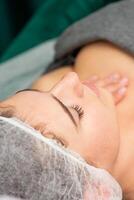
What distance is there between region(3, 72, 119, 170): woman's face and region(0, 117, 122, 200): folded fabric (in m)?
0.04

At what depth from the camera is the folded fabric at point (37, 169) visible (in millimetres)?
738

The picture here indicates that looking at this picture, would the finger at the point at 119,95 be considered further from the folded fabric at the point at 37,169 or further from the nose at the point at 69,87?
the folded fabric at the point at 37,169

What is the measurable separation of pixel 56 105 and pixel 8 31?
0.74m

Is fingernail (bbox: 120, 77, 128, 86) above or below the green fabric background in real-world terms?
below

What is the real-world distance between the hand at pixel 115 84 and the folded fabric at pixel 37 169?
298 millimetres

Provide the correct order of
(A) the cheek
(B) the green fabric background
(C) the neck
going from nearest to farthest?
1. (A) the cheek
2. (C) the neck
3. (B) the green fabric background

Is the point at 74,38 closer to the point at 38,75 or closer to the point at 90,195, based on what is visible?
the point at 38,75

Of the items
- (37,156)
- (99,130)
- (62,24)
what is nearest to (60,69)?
(62,24)

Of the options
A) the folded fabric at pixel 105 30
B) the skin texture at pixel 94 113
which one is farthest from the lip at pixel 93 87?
the folded fabric at pixel 105 30

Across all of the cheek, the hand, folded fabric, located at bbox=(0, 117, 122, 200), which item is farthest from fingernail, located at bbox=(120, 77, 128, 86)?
folded fabric, located at bbox=(0, 117, 122, 200)

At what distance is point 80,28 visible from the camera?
46.1 inches

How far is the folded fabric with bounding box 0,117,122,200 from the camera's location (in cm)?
74

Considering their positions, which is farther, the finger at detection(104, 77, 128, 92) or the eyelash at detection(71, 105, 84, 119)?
the finger at detection(104, 77, 128, 92)

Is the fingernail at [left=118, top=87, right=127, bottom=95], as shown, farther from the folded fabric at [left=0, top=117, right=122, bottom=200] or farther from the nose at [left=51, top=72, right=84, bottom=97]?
the folded fabric at [left=0, top=117, right=122, bottom=200]
